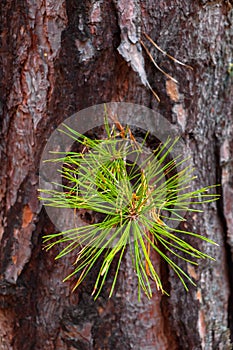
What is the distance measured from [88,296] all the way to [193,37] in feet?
1.87

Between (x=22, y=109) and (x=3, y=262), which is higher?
(x=22, y=109)

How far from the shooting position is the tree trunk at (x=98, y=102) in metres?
0.81

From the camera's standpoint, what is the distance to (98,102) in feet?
2.73

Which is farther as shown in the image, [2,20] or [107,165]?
[2,20]

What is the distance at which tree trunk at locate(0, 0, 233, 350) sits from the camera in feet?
2.67

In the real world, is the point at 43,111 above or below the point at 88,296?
above

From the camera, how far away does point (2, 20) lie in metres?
0.83

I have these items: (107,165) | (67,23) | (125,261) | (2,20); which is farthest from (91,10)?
(125,261)

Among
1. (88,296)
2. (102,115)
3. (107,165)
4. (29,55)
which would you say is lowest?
(88,296)

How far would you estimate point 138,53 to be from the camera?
0.82 metres

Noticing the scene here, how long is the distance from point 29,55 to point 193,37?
1.07 feet

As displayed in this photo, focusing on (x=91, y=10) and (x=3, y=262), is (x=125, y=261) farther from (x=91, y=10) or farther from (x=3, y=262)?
(x=91, y=10)

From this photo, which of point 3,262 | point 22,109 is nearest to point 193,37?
point 22,109

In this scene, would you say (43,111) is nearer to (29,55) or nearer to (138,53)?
(29,55)
